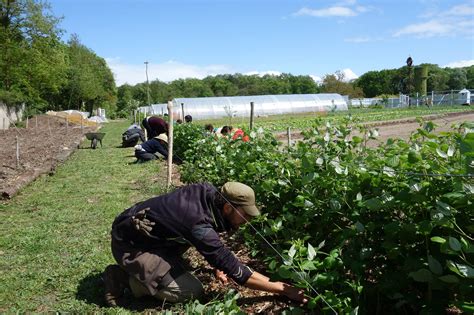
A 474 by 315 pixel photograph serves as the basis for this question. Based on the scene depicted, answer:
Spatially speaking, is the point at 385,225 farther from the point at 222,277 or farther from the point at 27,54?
the point at 27,54

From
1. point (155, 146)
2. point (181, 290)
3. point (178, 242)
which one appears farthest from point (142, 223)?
point (155, 146)

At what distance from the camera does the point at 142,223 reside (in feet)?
10.3

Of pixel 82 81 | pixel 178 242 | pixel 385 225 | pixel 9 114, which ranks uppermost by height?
pixel 82 81

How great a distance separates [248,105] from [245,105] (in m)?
0.42

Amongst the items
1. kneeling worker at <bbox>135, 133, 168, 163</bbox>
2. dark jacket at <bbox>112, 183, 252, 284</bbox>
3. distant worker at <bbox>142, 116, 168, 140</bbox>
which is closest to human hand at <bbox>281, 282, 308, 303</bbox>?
dark jacket at <bbox>112, 183, 252, 284</bbox>

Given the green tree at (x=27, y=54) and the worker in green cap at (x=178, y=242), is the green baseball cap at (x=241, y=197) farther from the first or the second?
the green tree at (x=27, y=54)

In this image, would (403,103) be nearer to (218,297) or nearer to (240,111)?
(240,111)

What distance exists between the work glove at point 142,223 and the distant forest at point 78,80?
2864cm

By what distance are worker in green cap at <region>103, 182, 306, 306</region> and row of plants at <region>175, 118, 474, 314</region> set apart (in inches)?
10.5

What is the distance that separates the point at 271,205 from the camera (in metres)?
3.69

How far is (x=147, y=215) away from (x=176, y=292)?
0.66 metres

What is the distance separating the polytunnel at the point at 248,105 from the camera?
3750cm

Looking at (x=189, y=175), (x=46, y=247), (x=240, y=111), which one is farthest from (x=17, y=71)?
(x=46, y=247)

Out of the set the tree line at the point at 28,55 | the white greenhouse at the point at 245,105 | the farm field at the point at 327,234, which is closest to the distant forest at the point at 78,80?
the tree line at the point at 28,55
